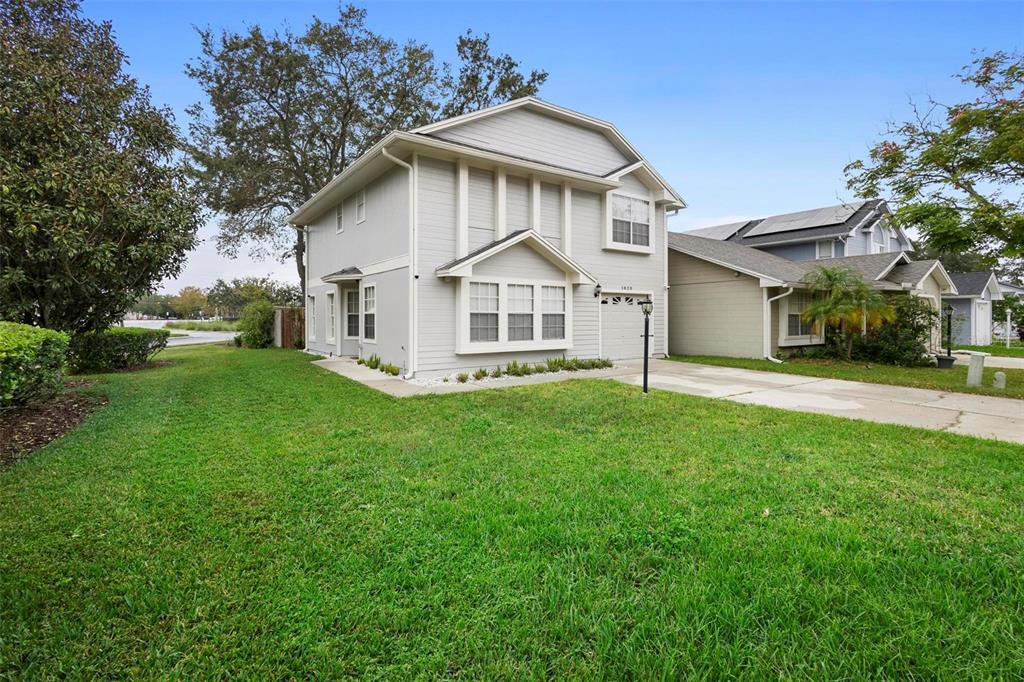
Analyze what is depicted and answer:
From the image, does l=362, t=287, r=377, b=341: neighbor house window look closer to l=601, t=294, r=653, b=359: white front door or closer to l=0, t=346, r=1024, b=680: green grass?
l=601, t=294, r=653, b=359: white front door

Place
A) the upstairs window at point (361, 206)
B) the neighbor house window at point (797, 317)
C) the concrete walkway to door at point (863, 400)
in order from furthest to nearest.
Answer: the neighbor house window at point (797, 317)
the upstairs window at point (361, 206)
the concrete walkway to door at point (863, 400)

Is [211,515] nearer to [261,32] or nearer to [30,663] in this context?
[30,663]

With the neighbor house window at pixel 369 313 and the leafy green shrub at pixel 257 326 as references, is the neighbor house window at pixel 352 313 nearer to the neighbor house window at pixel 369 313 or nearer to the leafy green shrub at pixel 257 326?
the neighbor house window at pixel 369 313

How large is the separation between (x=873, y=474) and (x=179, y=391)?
31.9ft

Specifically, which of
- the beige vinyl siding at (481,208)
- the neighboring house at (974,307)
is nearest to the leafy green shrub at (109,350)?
the beige vinyl siding at (481,208)

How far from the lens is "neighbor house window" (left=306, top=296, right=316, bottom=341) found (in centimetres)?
1739

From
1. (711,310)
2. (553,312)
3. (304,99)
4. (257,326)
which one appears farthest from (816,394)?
(304,99)

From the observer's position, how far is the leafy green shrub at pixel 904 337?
1364 cm

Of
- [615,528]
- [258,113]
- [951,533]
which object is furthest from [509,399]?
[258,113]

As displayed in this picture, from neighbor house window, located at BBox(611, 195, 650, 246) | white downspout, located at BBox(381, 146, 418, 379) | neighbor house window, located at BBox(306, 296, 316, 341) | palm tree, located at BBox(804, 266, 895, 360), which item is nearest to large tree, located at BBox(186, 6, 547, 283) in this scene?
neighbor house window, located at BBox(306, 296, 316, 341)

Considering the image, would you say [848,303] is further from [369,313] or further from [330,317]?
[330,317]

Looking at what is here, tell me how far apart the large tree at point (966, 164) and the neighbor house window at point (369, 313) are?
1220cm

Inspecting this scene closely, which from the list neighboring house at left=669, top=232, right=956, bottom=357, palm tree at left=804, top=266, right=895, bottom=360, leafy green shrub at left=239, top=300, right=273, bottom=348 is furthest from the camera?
leafy green shrub at left=239, top=300, right=273, bottom=348

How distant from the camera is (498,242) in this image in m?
10.6
